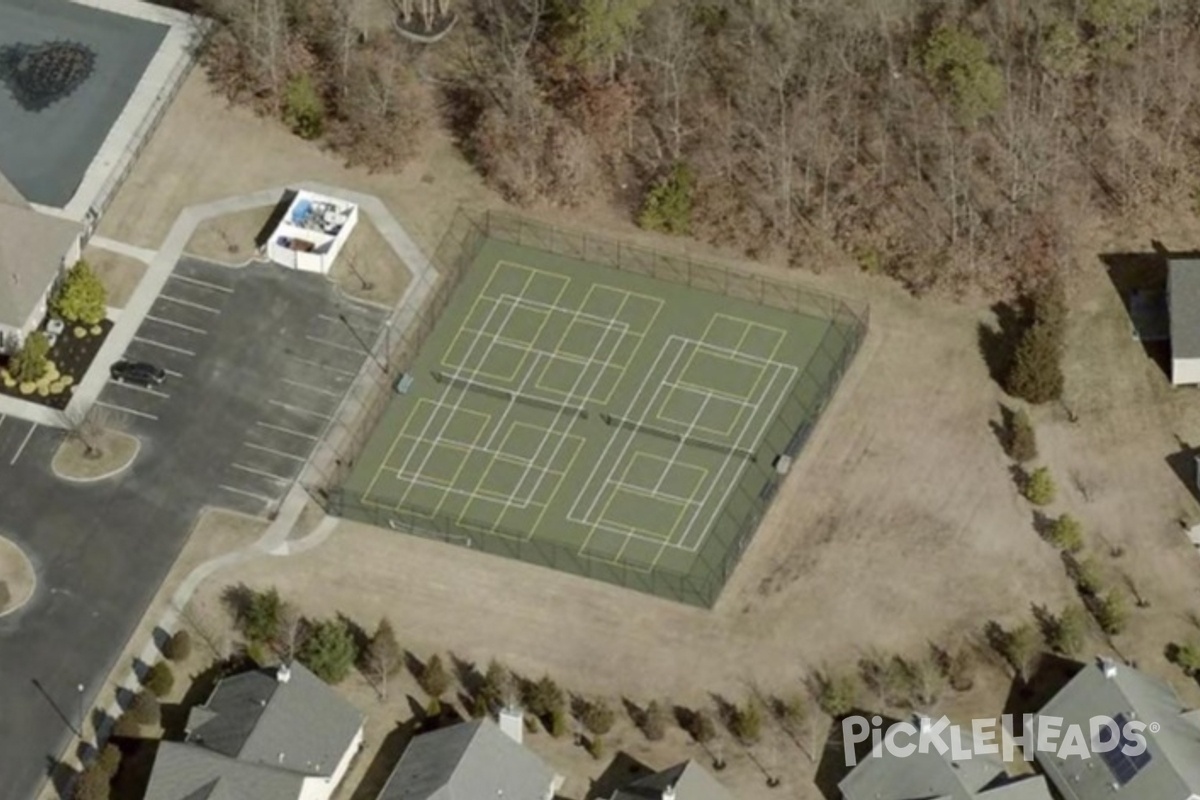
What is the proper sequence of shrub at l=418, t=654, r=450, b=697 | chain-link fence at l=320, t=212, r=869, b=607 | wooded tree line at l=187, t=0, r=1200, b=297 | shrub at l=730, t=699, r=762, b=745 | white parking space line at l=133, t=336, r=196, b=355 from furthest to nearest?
wooded tree line at l=187, t=0, r=1200, b=297 < white parking space line at l=133, t=336, r=196, b=355 < chain-link fence at l=320, t=212, r=869, b=607 < shrub at l=418, t=654, r=450, b=697 < shrub at l=730, t=699, r=762, b=745

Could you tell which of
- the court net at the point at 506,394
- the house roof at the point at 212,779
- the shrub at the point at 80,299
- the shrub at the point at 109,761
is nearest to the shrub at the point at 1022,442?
the court net at the point at 506,394

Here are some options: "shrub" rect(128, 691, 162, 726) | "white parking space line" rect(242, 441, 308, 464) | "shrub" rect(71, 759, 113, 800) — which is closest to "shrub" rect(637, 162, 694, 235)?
"white parking space line" rect(242, 441, 308, 464)

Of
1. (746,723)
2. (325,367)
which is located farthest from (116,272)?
(746,723)

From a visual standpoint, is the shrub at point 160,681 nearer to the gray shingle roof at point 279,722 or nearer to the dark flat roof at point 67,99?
the gray shingle roof at point 279,722

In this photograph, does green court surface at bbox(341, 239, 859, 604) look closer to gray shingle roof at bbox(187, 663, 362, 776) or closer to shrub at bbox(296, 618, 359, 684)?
shrub at bbox(296, 618, 359, 684)

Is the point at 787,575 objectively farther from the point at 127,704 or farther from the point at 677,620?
the point at 127,704

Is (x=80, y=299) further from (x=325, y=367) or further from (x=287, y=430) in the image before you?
(x=287, y=430)

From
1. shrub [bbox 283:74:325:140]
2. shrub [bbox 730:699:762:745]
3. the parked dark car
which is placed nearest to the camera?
shrub [bbox 730:699:762:745]
